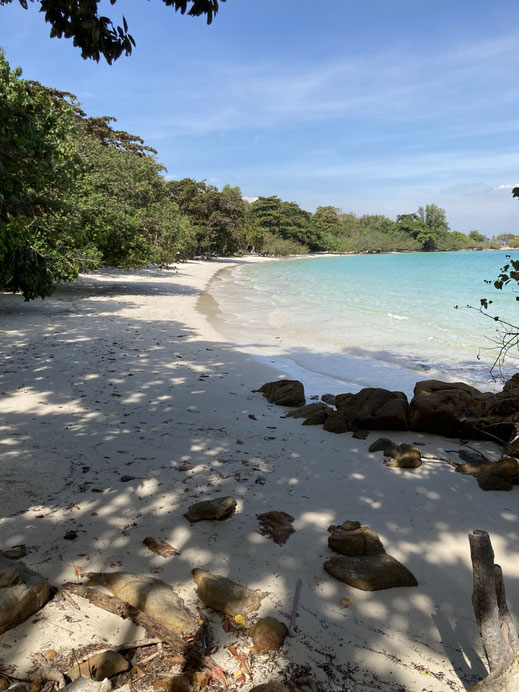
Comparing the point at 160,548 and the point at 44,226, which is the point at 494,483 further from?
the point at 44,226

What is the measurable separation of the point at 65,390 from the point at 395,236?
12861 cm

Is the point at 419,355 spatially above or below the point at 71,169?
below

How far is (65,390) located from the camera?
6.09 m

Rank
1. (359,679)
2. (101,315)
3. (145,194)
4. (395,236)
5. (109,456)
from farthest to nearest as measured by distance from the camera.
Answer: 1. (395,236)
2. (145,194)
3. (101,315)
4. (109,456)
5. (359,679)

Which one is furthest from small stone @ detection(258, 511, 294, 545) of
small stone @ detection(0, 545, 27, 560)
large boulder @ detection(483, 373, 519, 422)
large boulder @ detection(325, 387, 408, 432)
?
Answer: large boulder @ detection(483, 373, 519, 422)

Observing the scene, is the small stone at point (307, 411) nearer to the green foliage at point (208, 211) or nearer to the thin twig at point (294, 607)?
the thin twig at point (294, 607)

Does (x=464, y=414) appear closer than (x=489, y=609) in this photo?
No

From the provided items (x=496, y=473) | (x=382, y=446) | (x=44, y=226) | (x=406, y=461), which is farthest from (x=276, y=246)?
(x=496, y=473)

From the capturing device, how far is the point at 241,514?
129 inches

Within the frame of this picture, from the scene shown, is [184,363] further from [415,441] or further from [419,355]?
[419,355]

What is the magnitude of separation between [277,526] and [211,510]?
0.49m

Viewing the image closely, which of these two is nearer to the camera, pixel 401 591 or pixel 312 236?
pixel 401 591

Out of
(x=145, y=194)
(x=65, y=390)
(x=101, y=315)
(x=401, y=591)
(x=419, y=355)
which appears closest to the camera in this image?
(x=401, y=591)

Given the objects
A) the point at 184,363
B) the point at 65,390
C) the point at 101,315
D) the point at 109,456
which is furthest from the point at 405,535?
the point at 101,315
